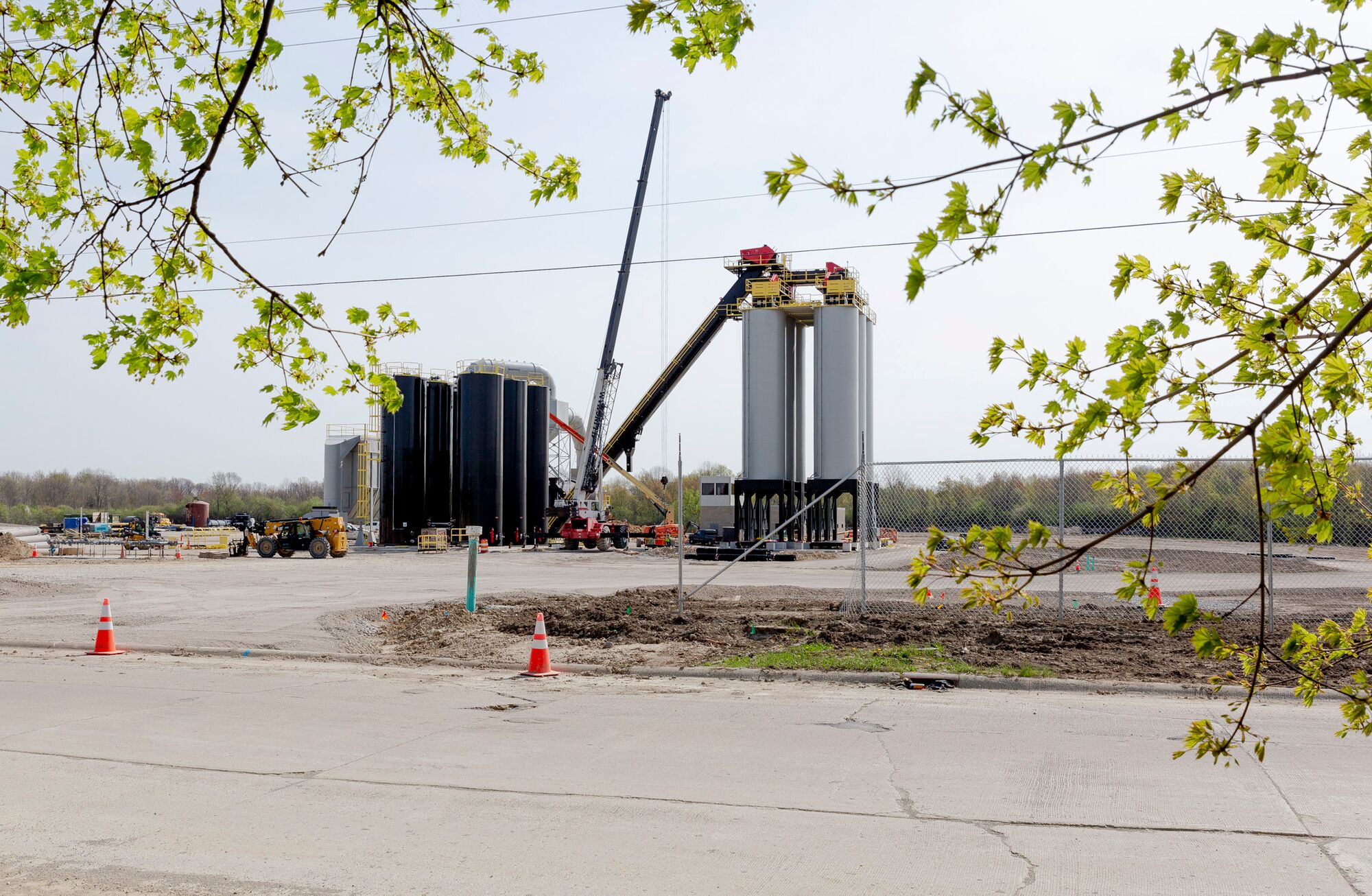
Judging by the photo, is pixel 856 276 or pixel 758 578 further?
pixel 856 276

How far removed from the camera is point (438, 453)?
5625cm

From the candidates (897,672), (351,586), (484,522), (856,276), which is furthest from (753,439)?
(897,672)

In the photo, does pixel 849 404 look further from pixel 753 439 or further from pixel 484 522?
pixel 484 522

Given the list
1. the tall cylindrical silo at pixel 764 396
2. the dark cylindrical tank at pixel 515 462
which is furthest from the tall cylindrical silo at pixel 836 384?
the dark cylindrical tank at pixel 515 462

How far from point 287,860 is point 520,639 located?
9.58 metres

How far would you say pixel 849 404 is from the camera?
46625mm

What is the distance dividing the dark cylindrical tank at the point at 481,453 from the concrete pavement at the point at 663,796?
43.9m

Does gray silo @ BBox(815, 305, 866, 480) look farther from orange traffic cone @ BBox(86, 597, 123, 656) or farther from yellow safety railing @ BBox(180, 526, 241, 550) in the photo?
orange traffic cone @ BBox(86, 597, 123, 656)

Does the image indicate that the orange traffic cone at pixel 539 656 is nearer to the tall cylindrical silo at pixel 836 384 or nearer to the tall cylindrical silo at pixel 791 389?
the tall cylindrical silo at pixel 836 384

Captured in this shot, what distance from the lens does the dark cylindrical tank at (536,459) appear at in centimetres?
5969

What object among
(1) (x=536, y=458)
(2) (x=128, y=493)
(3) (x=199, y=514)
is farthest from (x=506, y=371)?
(2) (x=128, y=493)

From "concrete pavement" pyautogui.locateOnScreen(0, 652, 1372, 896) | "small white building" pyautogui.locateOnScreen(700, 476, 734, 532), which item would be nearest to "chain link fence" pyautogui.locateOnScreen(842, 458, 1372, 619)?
"concrete pavement" pyautogui.locateOnScreen(0, 652, 1372, 896)

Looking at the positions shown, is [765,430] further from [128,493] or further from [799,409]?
[128,493]

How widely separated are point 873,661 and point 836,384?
3492cm
